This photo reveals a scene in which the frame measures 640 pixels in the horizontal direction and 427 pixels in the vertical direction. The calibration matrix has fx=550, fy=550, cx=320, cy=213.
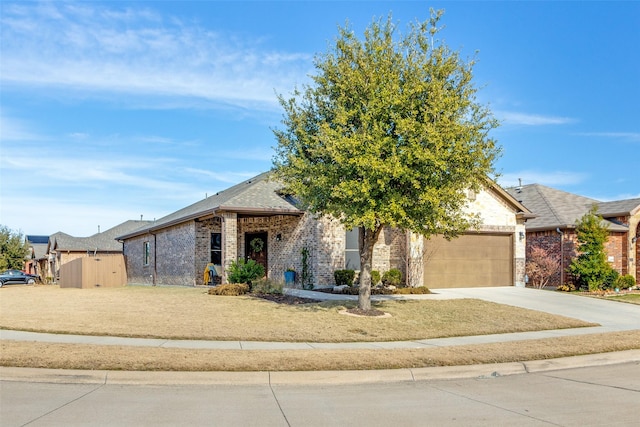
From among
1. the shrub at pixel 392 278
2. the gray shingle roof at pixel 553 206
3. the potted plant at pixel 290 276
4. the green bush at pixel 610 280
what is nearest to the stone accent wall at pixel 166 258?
the potted plant at pixel 290 276

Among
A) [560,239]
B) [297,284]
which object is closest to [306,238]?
[297,284]

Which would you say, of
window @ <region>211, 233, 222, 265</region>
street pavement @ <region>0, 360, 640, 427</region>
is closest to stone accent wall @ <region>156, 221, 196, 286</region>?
window @ <region>211, 233, 222, 265</region>

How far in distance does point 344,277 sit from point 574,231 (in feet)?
39.7

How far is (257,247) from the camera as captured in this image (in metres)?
24.7

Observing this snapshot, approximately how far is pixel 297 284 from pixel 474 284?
7.78 meters

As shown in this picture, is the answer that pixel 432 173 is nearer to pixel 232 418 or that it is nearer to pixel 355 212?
pixel 355 212

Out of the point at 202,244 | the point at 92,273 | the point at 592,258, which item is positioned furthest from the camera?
the point at 92,273

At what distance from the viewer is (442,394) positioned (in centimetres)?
755

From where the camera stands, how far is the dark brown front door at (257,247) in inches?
971

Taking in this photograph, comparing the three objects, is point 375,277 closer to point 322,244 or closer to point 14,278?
point 322,244

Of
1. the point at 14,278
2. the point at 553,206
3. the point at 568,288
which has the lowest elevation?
the point at 14,278

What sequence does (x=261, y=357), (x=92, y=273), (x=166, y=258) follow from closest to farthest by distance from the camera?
(x=261, y=357), (x=166, y=258), (x=92, y=273)

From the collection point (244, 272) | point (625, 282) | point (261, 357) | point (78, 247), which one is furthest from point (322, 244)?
point (78, 247)

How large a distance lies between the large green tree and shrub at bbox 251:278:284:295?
434cm
